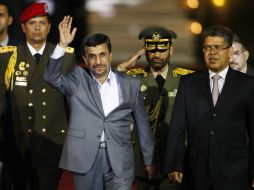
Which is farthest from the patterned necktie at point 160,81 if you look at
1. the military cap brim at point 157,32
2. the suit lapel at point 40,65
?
the suit lapel at point 40,65

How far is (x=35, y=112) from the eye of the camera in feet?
27.1

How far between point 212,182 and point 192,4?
9.85 m

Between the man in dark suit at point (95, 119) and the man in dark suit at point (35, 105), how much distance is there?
3.32ft

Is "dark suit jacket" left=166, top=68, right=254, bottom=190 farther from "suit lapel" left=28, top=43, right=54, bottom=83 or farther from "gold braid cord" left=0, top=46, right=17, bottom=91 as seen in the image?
"gold braid cord" left=0, top=46, right=17, bottom=91

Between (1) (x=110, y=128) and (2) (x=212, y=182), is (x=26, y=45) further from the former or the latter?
(2) (x=212, y=182)

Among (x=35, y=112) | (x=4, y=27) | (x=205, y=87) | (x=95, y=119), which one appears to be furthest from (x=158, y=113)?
(x=4, y=27)

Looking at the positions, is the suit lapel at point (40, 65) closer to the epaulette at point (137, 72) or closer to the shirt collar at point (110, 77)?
the epaulette at point (137, 72)

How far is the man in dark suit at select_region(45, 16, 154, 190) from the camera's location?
7.09m

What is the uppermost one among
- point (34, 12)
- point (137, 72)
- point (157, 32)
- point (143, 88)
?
point (34, 12)

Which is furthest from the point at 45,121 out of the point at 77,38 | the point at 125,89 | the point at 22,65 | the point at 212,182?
the point at 77,38

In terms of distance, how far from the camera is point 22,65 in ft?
27.1

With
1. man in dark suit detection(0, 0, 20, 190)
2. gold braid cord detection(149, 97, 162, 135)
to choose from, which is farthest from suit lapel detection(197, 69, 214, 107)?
man in dark suit detection(0, 0, 20, 190)

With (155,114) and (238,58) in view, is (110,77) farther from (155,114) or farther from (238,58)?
(238,58)

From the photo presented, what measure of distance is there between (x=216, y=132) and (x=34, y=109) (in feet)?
5.98
